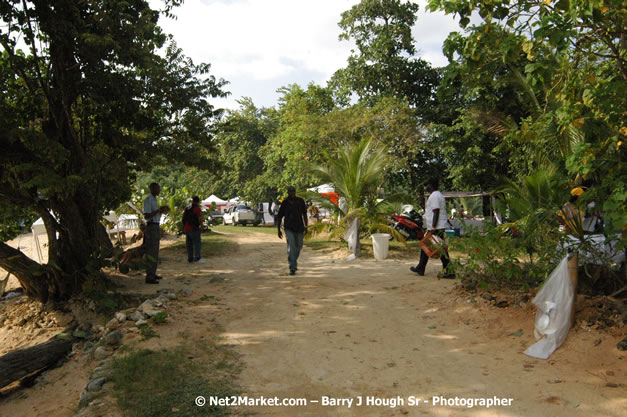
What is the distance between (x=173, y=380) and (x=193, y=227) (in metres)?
6.91

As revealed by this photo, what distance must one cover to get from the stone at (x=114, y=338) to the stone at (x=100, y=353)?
0.41ft

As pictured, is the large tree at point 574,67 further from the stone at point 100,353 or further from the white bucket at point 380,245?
the white bucket at point 380,245

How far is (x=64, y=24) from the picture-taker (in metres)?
6.18

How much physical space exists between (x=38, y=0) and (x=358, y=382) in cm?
683

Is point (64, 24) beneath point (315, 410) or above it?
above

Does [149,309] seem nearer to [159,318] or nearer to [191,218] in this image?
[159,318]

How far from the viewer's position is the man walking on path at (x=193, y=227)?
10234 mm

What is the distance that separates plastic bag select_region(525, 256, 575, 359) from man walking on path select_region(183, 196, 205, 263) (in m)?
7.83

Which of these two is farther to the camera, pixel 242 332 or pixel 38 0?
pixel 38 0

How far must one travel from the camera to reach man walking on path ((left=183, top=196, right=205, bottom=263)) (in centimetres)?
1023

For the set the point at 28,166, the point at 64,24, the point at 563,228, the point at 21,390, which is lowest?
the point at 21,390

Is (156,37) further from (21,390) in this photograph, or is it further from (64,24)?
(21,390)

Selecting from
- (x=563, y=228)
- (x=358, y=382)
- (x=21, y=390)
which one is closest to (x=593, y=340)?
(x=563, y=228)

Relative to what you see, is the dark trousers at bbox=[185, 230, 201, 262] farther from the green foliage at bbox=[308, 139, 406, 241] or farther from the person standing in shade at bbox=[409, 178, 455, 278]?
the person standing in shade at bbox=[409, 178, 455, 278]
